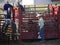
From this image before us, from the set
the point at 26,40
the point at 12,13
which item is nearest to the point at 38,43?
the point at 26,40

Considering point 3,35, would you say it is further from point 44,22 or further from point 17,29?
point 44,22

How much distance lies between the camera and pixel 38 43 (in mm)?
16375

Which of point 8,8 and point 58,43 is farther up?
point 8,8

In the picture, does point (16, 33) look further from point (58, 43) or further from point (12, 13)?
point (58, 43)

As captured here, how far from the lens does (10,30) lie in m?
17.0

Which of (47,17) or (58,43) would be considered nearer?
(58,43)

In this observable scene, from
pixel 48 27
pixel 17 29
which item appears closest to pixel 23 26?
pixel 17 29

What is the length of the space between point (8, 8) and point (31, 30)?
184 cm

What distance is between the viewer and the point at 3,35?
55.2ft

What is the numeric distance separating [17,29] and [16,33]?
1.13 ft

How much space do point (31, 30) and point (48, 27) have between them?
1008mm

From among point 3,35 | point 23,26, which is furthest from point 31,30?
point 3,35

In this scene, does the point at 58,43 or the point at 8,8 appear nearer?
the point at 58,43

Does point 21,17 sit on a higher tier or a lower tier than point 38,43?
higher
